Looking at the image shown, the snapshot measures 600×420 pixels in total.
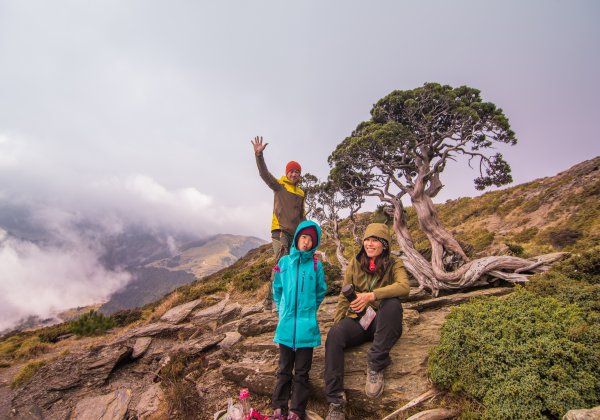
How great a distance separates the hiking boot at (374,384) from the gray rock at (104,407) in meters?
5.34

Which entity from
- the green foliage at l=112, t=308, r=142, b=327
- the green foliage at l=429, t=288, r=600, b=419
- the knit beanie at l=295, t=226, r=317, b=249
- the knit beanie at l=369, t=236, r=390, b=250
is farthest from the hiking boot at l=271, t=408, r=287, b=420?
the green foliage at l=112, t=308, r=142, b=327

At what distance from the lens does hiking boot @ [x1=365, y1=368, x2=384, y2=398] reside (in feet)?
11.6

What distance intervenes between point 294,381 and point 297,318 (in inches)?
32.0

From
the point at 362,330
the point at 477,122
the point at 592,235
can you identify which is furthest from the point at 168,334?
the point at 592,235

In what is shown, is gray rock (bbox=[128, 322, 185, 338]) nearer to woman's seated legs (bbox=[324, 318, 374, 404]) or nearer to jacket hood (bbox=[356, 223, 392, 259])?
woman's seated legs (bbox=[324, 318, 374, 404])

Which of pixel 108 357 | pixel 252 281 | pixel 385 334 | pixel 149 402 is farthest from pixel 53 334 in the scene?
pixel 385 334

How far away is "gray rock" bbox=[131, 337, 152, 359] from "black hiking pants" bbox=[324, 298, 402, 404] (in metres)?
7.64

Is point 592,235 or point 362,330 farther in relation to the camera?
point 592,235

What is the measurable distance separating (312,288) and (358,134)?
9004 millimetres

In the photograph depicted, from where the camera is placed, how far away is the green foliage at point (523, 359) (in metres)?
2.61

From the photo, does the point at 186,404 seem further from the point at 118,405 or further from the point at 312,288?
the point at 312,288

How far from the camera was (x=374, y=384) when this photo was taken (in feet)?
11.7

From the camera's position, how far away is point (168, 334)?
9781 millimetres

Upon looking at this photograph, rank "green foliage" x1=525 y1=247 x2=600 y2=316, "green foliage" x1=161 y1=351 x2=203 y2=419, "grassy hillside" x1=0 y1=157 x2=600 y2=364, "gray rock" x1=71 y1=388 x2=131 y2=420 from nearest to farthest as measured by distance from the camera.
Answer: "green foliage" x1=525 y1=247 x2=600 y2=316, "green foliage" x1=161 y1=351 x2=203 y2=419, "gray rock" x1=71 y1=388 x2=131 y2=420, "grassy hillside" x1=0 y1=157 x2=600 y2=364
